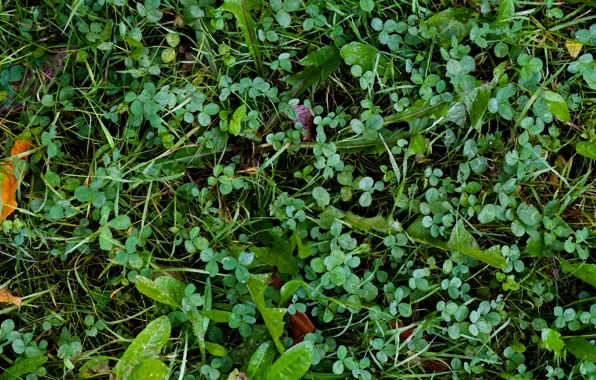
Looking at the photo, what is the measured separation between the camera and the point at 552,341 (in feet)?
7.54

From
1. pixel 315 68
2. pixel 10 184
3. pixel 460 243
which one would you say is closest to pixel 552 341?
pixel 460 243

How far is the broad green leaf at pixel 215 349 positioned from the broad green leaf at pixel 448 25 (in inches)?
58.4

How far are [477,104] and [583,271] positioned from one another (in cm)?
76

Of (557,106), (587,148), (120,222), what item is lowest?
(120,222)

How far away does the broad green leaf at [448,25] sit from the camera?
8.00 feet

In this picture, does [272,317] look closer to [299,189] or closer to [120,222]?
[299,189]

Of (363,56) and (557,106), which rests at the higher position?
(363,56)

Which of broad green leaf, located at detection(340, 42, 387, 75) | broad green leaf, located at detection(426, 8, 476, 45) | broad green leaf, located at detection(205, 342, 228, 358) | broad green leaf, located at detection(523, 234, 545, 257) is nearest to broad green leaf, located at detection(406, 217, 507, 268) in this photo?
broad green leaf, located at detection(523, 234, 545, 257)

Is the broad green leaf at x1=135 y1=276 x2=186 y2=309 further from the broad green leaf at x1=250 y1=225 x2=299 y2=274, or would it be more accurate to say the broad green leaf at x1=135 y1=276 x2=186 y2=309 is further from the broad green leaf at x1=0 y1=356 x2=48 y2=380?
the broad green leaf at x1=0 y1=356 x2=48 y2=380

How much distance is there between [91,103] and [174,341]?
1027 mm

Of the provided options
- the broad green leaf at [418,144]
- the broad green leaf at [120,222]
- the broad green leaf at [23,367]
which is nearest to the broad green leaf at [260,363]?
the broad green leaf at [120,222]

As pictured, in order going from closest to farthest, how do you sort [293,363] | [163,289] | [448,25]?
[293,363]
[163,289]
[448,25]

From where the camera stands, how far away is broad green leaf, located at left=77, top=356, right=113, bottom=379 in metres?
2.37

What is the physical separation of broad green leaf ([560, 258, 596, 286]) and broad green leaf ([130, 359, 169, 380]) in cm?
158
